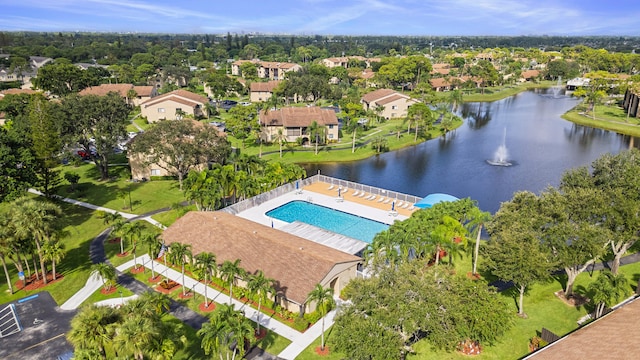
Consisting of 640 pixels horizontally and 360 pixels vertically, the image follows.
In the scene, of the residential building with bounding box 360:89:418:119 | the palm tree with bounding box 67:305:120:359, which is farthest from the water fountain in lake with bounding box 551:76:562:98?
the palm tree with bounding box 67:305:120:359

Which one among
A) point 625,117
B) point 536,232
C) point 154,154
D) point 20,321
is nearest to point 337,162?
point 154,154

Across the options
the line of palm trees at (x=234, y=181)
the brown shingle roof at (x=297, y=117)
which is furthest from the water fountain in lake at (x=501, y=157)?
the line of palm trees at (x=234, y=181)

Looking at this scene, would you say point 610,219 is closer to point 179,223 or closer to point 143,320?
point 143,320

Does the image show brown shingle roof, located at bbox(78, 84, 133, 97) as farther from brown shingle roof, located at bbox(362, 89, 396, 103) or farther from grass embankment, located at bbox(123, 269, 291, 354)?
grass embankment, located at bbox(123, 269, 291, 354)

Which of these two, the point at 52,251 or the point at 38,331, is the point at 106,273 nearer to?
the point at 38,331

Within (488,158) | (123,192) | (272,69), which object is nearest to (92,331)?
(123,192)
